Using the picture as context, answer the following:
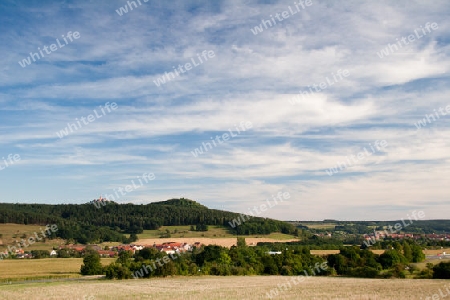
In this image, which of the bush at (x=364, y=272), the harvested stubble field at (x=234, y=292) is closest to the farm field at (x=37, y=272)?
the harvested stubble field at (x=234, y=292)

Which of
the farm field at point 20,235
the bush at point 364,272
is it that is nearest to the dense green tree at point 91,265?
the bush at point 364,272

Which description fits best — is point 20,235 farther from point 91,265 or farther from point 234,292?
point 234,292

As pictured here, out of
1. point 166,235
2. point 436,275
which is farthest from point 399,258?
point 166,235

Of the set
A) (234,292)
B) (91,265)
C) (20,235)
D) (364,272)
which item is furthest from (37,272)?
(20,235)

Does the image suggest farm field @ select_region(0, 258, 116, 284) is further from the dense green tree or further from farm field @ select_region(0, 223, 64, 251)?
farm field @ select_region(0, 223, 64, 251)

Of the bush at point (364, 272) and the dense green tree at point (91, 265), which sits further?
the dense green tree at point (91, 265)

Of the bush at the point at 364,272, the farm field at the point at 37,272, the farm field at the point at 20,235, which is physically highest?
the farm field at the point at 20,235

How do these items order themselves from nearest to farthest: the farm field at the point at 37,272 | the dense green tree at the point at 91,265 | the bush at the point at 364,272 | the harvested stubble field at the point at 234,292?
the harvested stubble field at the point at 234,292 → the bush at the point at 364,272 → the farm field at the point at 37,272 → the dense green tree at the point at 91,265

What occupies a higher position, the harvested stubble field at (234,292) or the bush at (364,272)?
the harvested stubble field at (234,292)

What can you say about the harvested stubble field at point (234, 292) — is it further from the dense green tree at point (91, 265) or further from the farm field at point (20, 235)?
the farm field at point (20, 235)

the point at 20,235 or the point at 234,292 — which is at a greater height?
the point at 20,235

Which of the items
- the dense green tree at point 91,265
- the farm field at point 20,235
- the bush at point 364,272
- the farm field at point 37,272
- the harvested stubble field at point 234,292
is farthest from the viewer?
the farm field at point 20,235

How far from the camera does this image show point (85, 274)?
7881 cm

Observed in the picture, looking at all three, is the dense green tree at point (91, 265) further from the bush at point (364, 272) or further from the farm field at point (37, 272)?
the bush at point (364, 272)
